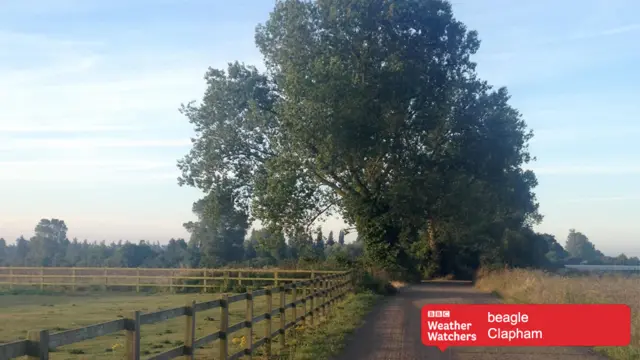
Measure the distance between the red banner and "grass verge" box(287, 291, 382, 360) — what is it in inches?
74.6

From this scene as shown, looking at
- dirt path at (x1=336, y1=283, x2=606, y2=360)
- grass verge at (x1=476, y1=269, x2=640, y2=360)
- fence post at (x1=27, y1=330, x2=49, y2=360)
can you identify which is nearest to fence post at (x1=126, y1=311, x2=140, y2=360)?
fence post at (x1=27, y1=330, x2=49, y2=360)

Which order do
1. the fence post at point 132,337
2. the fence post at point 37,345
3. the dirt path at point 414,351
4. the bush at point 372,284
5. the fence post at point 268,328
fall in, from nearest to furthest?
the fence post at point 37,345 → the fence post at point 132,337 → the dirt path at point 414,351 → the fence post at point 268,328 → the bush at point 372,284

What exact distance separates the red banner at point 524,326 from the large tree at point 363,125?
20.1 m

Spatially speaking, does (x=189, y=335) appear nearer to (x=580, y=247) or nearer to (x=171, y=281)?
(x=171, y=281)

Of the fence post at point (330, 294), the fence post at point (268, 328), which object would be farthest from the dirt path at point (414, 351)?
the fence post at point (330, 294)

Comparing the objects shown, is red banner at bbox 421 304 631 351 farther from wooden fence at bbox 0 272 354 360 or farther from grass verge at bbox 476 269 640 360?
wooden fence at bbox 0 272 354 360

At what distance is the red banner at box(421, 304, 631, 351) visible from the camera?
13086mm

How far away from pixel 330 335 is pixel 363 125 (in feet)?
64.2

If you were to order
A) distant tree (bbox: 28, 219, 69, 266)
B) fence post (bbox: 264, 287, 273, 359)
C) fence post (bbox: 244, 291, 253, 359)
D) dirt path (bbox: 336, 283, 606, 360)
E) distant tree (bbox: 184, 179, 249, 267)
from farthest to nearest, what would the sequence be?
distant tree (bbox: 28, 219, 69, 266), distant tree (bbox: 184, 179, 249, 267), fence post (bbox: 264, 287, 273, 359), dirt path (bbox: 336, 283, 606, 360), fence post (bbox: 244, 291, 253, 359)

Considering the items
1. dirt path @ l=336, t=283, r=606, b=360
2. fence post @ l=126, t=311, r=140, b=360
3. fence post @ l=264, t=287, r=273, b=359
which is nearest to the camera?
fence post @ l=126, t=311, r=140, b=360

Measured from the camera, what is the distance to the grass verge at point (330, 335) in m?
13.0

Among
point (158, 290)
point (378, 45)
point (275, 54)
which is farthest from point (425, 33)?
point (158, 290)

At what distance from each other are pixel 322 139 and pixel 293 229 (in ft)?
20.8

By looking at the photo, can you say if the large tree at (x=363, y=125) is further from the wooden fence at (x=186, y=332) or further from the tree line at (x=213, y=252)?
the wooden fence at (x=186, y=332)
